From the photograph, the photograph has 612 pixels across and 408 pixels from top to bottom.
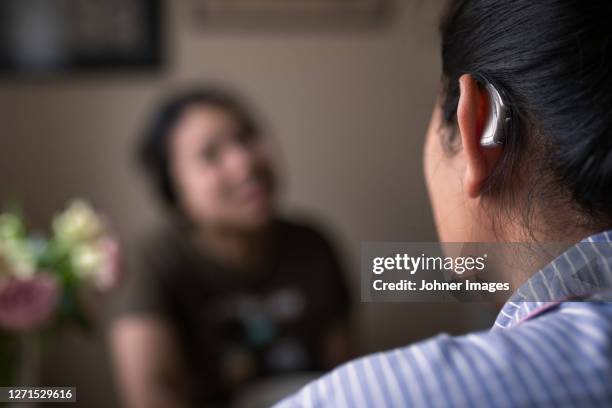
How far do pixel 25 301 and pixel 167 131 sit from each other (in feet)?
2.06

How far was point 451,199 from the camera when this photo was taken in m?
0.42

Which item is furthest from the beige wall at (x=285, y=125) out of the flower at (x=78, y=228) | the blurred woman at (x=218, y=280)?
the flower at (x=78, y=228)

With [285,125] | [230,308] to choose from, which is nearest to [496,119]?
[230,308]

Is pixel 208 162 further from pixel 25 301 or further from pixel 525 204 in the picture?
pixel 525 204

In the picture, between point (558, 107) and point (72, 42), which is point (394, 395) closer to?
point (558, 107)

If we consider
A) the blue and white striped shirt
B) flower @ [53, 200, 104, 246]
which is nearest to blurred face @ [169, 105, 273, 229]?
flower @ [53, 200, 104, 246]

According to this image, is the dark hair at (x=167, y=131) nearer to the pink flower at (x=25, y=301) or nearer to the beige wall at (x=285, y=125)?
the beige wall at (x=285, y=125)

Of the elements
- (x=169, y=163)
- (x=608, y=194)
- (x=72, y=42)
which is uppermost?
(x=72, y=42)

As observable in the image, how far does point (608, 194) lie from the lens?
1.16 feet

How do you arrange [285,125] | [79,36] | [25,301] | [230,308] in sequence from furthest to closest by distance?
1. [285,125]
2. [79,36]
3. [230,308]
4. [25,301]

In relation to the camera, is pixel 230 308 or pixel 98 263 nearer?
pixel 98 263

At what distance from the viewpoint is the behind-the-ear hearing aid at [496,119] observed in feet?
1.22

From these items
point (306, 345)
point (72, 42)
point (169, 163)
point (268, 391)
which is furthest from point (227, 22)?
point (268, 391)

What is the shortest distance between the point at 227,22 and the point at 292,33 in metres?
0.20
